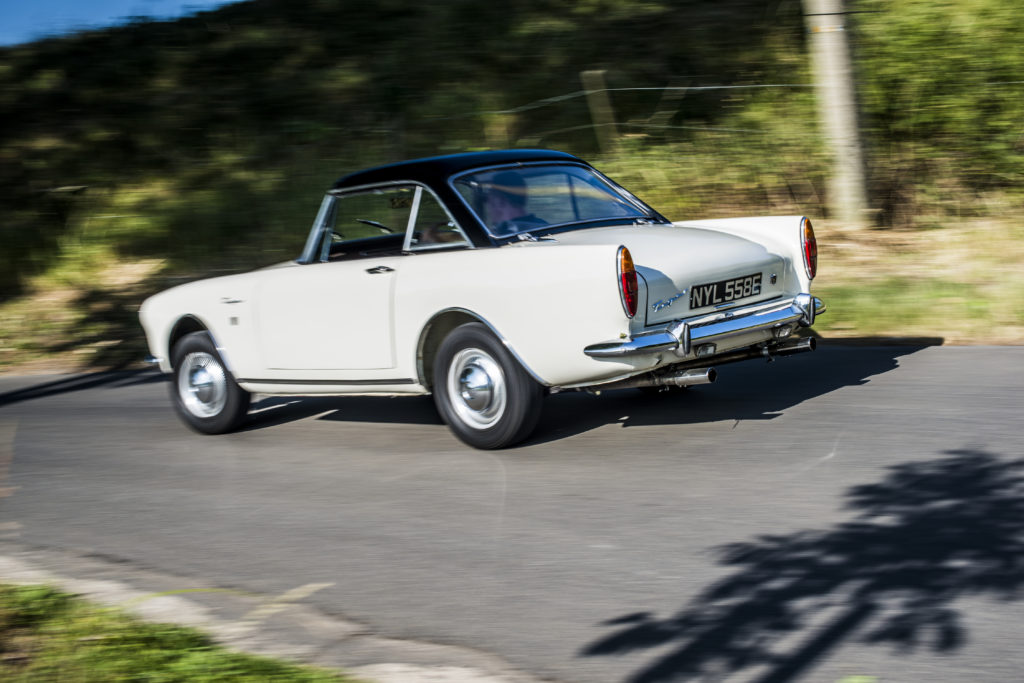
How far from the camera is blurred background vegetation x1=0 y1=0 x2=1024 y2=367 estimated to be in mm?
12625

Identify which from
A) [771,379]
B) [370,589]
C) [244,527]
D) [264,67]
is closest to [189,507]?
[244,527]

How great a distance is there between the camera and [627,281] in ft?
18.8

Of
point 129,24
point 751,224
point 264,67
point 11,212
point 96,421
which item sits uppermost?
point 129,24

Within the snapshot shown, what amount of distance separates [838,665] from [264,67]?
800 inches

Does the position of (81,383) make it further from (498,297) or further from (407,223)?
(498,297)

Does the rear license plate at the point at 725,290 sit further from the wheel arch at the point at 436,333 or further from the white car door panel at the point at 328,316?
the white car door panel at the point at 328,316

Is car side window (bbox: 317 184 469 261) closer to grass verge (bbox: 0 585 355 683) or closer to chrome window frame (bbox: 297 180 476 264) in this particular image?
chrome window frame (bbox: 297 180 476 264)

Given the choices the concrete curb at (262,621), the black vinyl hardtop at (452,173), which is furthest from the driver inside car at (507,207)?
the concrete curb at (262,621)

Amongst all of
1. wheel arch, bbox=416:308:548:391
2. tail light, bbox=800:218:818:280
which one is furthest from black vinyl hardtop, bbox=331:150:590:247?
tail light, bbox=800:218:818:280

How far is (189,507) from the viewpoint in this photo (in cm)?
589

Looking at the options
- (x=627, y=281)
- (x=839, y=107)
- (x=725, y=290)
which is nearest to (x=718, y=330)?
(x=725, y=290)

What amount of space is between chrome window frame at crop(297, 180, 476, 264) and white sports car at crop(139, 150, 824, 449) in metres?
0.01

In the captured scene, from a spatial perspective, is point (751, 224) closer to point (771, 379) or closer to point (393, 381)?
point (771, 379)

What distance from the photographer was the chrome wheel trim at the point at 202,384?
7.88m
